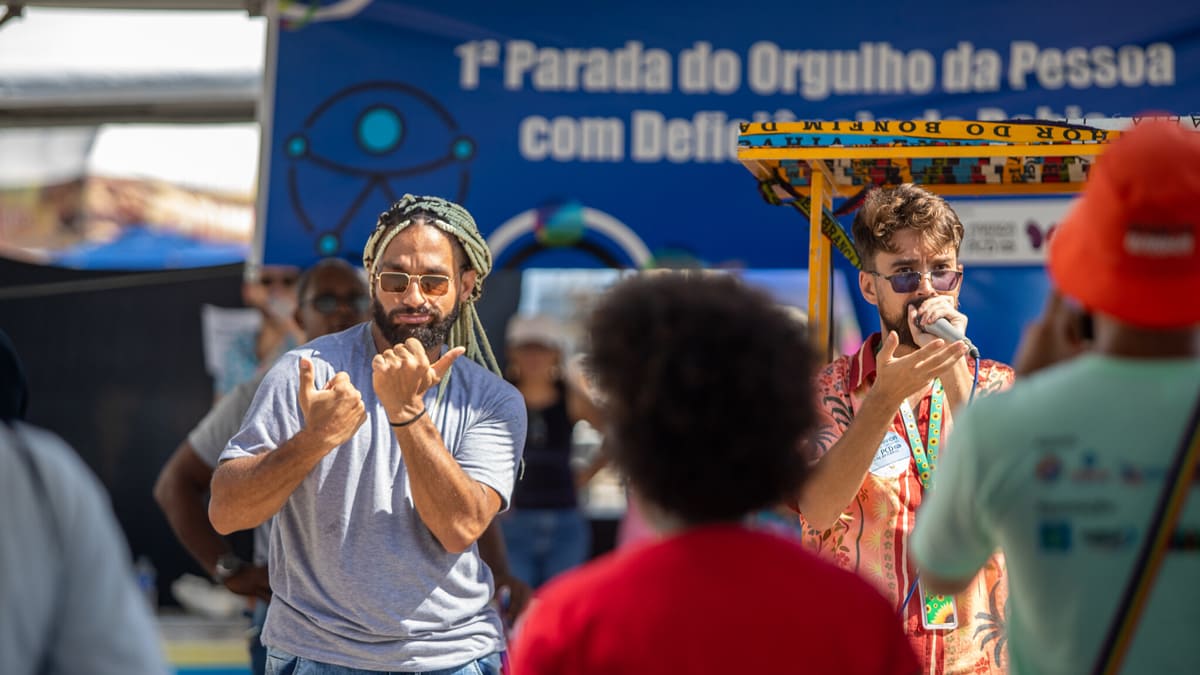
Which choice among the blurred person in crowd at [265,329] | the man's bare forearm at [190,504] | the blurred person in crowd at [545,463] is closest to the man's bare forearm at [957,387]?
the man's bare forearm at [190,504]

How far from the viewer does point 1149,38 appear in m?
5.77

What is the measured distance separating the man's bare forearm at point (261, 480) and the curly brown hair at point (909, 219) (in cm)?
135

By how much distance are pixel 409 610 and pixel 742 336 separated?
4.49ft

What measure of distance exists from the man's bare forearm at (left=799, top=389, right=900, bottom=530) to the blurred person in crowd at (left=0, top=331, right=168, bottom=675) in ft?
5.10

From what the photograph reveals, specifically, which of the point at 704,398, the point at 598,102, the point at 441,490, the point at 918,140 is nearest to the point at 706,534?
the point at 704,398

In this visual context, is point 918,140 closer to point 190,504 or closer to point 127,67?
point 190,504

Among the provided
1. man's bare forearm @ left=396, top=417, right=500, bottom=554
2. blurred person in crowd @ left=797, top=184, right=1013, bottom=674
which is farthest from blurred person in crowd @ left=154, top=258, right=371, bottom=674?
blurred person in crowd @ left=797, top=184, right=1013, bottom=674

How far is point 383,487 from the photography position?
9.46 ft

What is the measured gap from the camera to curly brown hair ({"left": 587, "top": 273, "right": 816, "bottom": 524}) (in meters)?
1.72

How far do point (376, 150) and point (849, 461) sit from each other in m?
3.72

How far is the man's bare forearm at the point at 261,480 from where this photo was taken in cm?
272

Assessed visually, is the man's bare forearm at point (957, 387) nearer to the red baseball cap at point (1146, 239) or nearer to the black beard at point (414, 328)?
the black beard at point (414, 328)

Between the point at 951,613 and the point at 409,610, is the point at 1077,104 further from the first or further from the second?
the point at 409,610

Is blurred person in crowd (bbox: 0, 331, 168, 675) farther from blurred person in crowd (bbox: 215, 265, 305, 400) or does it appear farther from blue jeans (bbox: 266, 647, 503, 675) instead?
blurred person in crowd (bbox: 215, 265, 305, 400)
